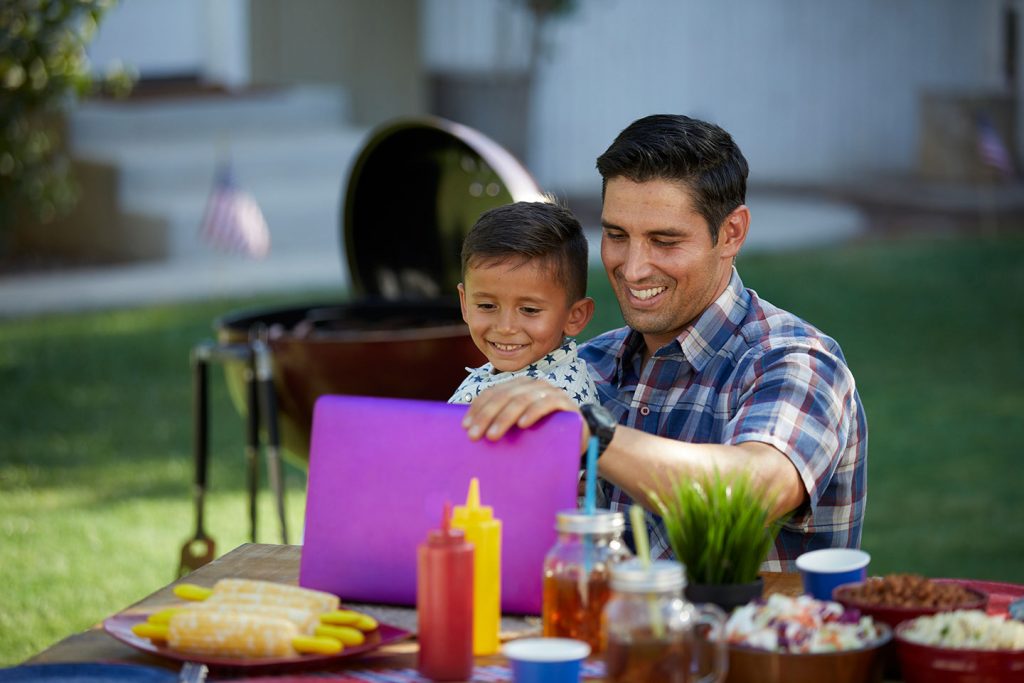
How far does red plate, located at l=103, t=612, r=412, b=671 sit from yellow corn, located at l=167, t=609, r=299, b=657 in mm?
12

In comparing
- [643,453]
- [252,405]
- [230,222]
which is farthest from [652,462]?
[230,222]

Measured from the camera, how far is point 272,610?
2.38 metres

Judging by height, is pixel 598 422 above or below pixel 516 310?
→ below

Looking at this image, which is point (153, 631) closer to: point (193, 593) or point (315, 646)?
point (193, 593)

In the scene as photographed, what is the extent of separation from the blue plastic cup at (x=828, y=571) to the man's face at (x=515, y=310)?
2.79 ft

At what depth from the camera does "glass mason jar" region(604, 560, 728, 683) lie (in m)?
2.02

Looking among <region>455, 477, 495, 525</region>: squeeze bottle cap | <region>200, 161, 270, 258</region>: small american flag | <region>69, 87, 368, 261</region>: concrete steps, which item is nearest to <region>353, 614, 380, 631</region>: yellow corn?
<region>455, 477, 495, 525</region>: squeeze bottle cap

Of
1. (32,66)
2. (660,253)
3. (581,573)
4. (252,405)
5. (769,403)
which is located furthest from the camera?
(32,66)

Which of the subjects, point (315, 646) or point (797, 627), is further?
point (315, 646)

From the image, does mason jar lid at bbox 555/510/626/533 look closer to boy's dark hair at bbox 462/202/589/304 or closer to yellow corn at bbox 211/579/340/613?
yellow corn at bbox 211/579/340/613

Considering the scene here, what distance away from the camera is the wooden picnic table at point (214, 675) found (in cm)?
239

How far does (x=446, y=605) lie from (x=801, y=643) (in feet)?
1.52

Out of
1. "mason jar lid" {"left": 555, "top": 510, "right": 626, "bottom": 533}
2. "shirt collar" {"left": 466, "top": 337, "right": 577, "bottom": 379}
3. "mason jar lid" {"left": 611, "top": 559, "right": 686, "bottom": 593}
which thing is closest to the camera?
"mason jar lid" {"left": 611, "top": 559, "right": 686, "bottom": 593}

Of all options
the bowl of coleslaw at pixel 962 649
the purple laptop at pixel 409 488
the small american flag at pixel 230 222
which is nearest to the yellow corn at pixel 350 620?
the purple laptop at pixel 409 488
